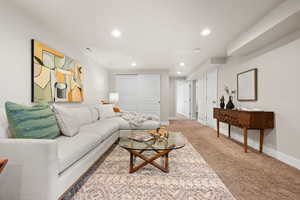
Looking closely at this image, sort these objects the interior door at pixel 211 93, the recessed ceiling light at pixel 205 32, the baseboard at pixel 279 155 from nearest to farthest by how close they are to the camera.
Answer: the baseboard at pixel 279 155
the recessed ceiling light at pixel 205 32
the interior door at pixel 211 93

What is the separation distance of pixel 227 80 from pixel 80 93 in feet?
13.6

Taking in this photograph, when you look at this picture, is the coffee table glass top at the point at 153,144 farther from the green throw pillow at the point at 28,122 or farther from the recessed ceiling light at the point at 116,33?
the recessed ceiling light at the point at 116,33

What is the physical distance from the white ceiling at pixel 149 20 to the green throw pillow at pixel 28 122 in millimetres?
1487

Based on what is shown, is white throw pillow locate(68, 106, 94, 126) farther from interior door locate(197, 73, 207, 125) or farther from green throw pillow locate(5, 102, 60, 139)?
interior door locate(197, 73, 207, 125)

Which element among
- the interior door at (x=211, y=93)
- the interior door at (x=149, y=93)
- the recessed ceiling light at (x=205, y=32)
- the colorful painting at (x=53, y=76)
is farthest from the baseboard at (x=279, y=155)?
the colorful painting at (x=53, y=76)

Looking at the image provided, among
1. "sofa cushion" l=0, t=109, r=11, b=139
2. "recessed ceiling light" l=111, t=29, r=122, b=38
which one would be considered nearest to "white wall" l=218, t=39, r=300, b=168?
"recessed ceiling light" l=111, t=29, r=122, b=38

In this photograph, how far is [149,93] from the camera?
610 cm

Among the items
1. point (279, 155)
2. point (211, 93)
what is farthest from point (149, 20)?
point (211, 93)

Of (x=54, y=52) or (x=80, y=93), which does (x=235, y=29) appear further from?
(x=80, y=93)

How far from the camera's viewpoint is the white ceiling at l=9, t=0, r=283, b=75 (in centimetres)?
190

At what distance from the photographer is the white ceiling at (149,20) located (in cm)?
190

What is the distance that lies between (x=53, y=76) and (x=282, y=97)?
4130mm

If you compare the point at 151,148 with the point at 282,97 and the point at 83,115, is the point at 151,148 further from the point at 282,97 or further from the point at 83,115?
the point at 282,97

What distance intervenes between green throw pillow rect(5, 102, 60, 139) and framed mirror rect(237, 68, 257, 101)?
375 cm
